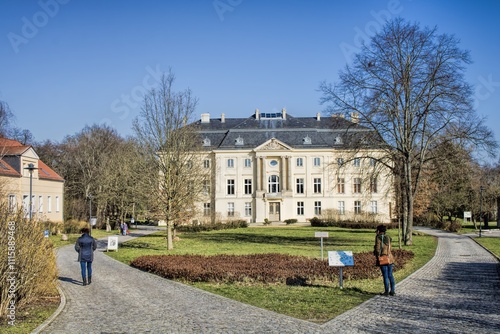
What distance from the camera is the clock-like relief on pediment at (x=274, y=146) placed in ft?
216

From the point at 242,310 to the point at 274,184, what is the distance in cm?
5604

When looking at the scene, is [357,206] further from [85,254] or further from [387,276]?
[85,254]

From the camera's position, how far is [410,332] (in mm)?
9023

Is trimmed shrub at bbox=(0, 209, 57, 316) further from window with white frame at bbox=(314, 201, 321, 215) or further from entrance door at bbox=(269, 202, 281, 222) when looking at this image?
window with white frame at bbox=(314, 201, 321, 215)

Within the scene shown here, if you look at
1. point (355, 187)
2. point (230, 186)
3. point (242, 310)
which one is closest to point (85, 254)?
point (242, 310)

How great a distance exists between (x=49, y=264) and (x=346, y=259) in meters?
7.58

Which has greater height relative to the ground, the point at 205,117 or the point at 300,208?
the point at 205,117

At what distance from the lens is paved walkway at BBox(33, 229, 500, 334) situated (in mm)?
9461

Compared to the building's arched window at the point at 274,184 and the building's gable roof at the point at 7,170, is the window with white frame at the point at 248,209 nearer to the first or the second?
the building's arched window at the point at 274,184

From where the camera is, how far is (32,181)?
41688mm

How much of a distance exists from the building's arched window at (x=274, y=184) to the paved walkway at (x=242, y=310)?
5014 centimetres

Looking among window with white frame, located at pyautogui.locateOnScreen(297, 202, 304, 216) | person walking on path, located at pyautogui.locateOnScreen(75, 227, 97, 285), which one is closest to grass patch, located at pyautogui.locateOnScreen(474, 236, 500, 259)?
person walking on path, located at pyautogui.locateOnScreen(75, 227, 97, 285)

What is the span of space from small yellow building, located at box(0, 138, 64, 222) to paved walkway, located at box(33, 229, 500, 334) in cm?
2249

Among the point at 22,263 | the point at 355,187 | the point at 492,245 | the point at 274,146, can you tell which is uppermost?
the point at 274,146
